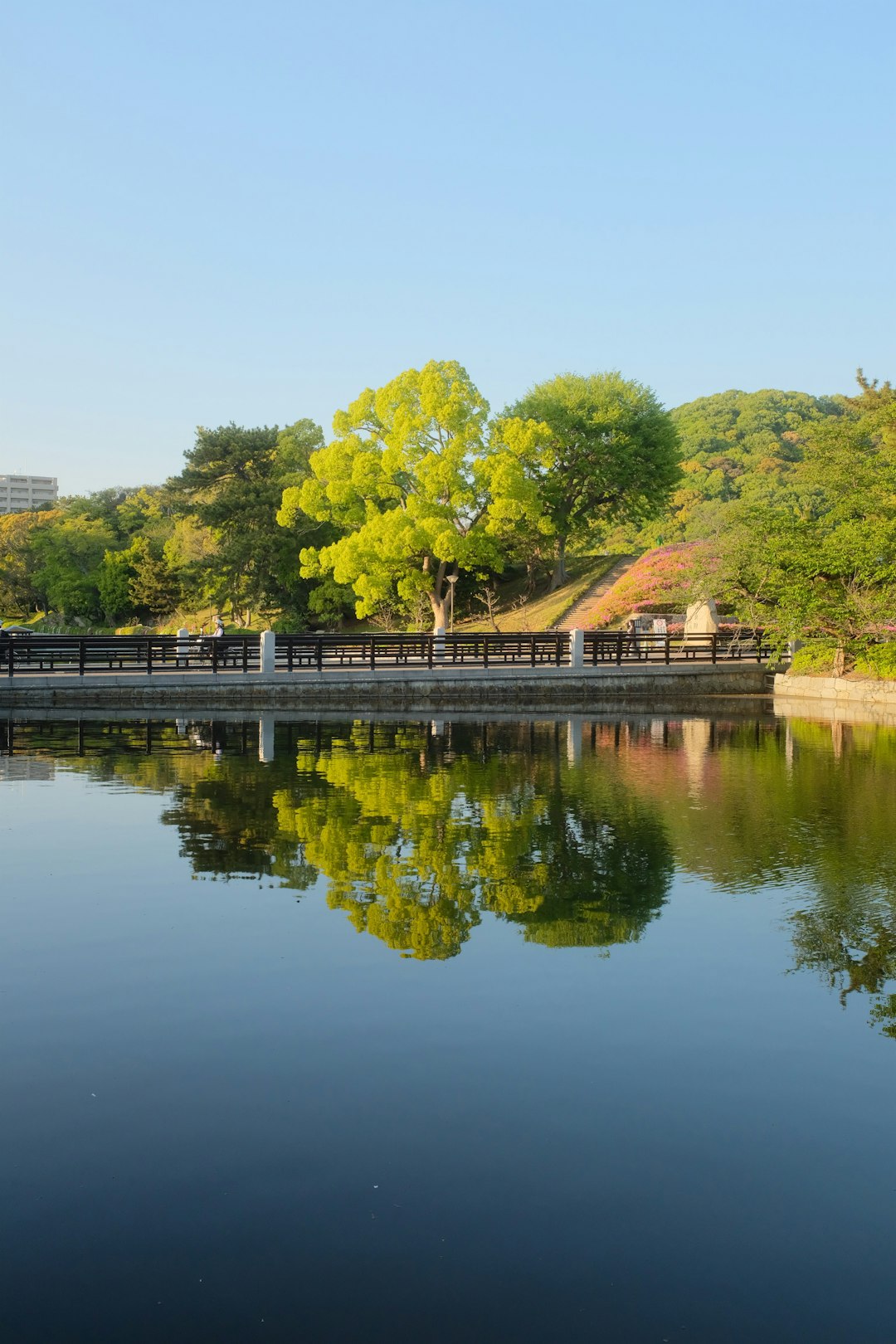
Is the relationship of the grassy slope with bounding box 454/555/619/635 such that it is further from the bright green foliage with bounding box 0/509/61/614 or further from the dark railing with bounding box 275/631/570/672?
the bright green foliage with bounding box 0/509/61/614

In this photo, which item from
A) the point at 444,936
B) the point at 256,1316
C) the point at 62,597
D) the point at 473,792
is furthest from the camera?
the point at 62,597

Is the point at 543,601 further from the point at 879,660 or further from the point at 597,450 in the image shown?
the point at 879,660

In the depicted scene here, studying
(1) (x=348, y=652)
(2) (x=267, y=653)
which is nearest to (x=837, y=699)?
(1) (x=348, y=652)

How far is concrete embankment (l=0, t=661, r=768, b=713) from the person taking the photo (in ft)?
102

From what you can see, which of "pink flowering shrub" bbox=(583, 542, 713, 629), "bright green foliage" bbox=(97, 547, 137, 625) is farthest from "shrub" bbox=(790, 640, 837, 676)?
"bright green foliage" bbox=(97, 547, 137, 625)

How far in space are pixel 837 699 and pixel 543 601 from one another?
26.5 metres

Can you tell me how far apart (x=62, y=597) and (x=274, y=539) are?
2370 cm

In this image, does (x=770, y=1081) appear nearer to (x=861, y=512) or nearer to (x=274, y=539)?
(x=861, y=512)

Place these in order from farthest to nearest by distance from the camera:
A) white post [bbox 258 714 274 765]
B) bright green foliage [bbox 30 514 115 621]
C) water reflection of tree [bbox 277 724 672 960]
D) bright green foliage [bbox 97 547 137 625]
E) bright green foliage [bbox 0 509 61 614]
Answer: bright green foliage [bbox 0 509 61 614]
bright green foliage [bbox 30 514 115 621]
bright green foliage [bbox 97 547 137 625]
white post [bbox 258 714 274 765]
water reflection of tree [bbox 277 724 672 960]

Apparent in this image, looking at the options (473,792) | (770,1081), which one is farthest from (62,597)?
(770,1081)

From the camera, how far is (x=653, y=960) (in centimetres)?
930

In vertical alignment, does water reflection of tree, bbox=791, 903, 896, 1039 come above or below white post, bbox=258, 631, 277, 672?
below

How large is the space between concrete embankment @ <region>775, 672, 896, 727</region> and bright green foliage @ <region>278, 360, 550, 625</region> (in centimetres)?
1729

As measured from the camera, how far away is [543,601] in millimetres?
59344
